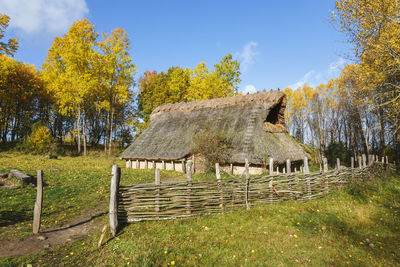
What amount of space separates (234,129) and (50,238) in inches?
476

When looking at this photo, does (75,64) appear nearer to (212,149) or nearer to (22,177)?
(22,177)

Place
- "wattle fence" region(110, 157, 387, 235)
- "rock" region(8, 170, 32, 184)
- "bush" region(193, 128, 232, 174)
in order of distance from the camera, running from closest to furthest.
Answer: "wattle fence" region(110, 157, 387, 235) → "rock" region(8, 170, 32, 184) → "bush" region(193, 128, 232, 174)

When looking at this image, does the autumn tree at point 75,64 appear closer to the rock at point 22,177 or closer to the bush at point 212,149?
the rock at point 22,177

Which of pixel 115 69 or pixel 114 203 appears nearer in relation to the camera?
pixel 114 203

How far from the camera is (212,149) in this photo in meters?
13.1

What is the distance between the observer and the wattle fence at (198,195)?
5949 mm

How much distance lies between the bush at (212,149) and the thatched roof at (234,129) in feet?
1.85

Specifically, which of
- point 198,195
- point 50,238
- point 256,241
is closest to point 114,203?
point 50,238

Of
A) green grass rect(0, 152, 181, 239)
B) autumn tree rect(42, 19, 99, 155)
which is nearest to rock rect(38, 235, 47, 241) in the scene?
green grass rect(0, 152, 181, 239)

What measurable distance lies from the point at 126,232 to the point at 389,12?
1250cm

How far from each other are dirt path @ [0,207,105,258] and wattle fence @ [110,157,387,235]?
0.96 m

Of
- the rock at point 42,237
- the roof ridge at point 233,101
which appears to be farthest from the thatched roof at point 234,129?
the rock at point 42,237

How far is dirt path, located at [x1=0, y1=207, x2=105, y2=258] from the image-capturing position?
4.52 m

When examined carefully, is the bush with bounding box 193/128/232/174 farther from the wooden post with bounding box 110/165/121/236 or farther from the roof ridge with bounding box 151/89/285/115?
the wooden post with bounding box 110/165/121/236
